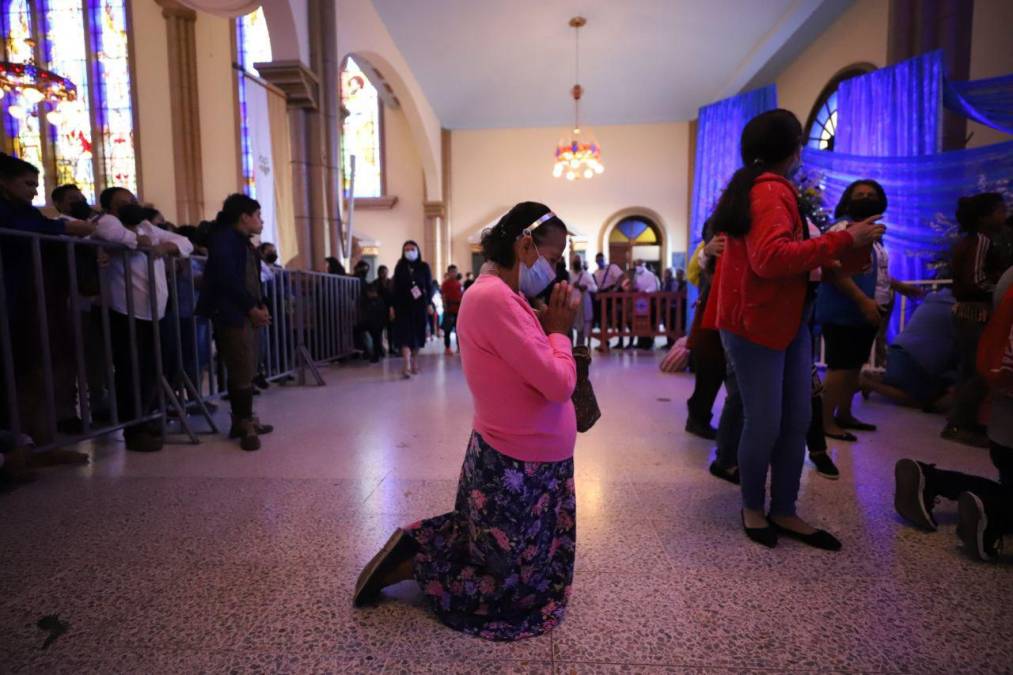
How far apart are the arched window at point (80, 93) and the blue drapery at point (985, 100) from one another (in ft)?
47.9

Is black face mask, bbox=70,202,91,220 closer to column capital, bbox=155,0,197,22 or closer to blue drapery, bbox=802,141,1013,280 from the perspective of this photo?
blue drapery, bbox=802,141,1013,280

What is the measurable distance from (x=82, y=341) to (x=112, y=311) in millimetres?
300

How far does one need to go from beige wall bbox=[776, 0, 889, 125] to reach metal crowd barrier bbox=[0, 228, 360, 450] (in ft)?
30.6

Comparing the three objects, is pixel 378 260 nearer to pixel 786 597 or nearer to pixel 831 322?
pixel 831 322

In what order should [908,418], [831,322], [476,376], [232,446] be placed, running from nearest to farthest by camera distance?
1. [476,376]
2. [831,322]
3. [232,446]
4. [908,418]

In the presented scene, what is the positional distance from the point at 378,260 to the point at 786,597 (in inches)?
606

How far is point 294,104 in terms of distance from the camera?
706 cm

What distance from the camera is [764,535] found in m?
1.88

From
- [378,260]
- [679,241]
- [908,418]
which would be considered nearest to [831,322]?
[908,418]

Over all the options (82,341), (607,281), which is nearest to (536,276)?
(82,341)

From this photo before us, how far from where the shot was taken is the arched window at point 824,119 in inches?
371

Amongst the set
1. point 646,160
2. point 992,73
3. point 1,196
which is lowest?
point 1,196

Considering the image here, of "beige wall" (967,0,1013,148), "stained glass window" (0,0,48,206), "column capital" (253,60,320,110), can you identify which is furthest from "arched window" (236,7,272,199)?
"beige wall" (967,0,1013,148)

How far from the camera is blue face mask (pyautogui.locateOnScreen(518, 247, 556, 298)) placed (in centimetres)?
136
